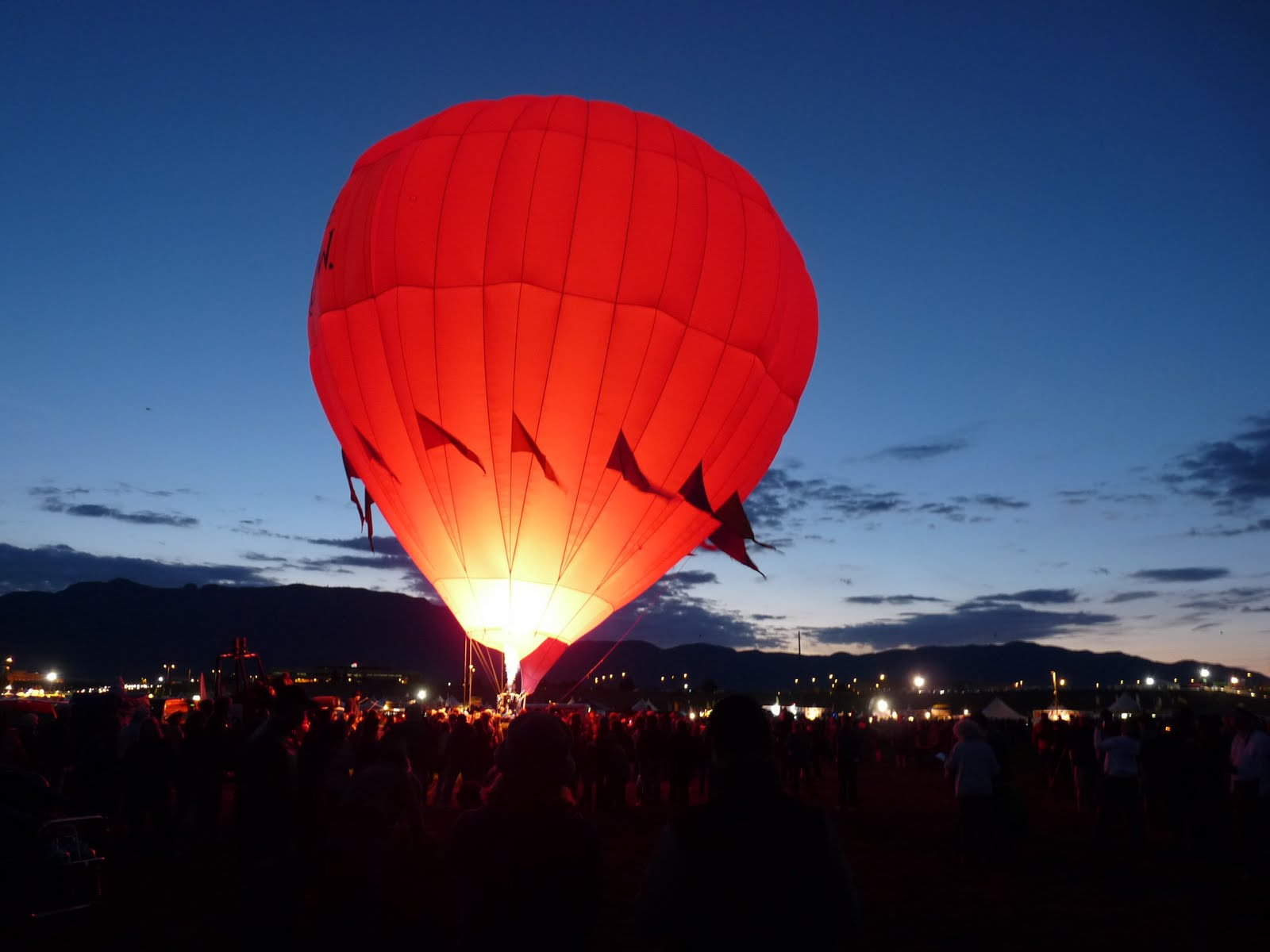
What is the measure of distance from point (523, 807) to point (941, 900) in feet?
21.8

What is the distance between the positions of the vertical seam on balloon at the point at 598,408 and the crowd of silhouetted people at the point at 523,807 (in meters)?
2.74

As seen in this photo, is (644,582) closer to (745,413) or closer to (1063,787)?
(745,413)

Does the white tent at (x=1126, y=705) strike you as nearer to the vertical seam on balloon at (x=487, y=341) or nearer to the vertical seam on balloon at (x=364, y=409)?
the vertical seam on balloon at (x=487, y=341)

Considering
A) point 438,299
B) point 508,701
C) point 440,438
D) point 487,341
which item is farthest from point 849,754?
point 438,299

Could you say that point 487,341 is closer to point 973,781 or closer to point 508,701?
point 508,701

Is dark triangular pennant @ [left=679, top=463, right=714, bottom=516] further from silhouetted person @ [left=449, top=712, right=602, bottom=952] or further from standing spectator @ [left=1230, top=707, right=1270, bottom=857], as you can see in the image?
silhouetted person @ [left=449, top=712, right=602, bottom=952]

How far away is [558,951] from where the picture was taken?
2.61 m

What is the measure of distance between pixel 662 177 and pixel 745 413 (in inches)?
158

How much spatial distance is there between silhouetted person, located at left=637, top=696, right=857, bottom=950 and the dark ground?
172 cm

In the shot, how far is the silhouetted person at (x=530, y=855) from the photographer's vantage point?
2.60 metres

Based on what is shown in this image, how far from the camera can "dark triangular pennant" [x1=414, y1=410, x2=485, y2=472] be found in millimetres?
14602

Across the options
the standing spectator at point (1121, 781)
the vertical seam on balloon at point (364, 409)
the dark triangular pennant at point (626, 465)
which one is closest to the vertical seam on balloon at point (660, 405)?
the dark triangular pennant at point (626, 465)

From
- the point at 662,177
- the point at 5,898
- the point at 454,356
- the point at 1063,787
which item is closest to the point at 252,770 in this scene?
the point at 5,898

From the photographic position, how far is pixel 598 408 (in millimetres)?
14469
